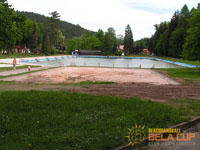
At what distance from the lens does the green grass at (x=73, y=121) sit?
508 cm

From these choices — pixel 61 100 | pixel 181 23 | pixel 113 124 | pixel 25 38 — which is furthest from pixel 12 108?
pixel 25 38

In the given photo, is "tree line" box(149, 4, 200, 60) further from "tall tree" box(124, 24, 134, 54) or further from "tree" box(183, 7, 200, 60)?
"tall tree" box(124, 24, 134, 54)

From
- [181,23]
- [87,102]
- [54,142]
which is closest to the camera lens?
[54,142]

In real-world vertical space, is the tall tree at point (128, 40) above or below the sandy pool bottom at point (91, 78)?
above

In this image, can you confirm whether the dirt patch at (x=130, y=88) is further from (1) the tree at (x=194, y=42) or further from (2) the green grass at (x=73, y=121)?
(1) the tree at (x=194, y=42)

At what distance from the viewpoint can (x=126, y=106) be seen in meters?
8.46

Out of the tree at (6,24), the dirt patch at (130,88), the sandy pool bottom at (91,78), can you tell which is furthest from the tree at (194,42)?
the tree at (6,24)

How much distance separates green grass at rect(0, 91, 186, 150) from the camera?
508 cm

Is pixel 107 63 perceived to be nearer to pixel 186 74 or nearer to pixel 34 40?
pixel 186 74

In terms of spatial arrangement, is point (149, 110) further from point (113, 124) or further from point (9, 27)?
point (9, 27)

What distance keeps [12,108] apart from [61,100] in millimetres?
2232

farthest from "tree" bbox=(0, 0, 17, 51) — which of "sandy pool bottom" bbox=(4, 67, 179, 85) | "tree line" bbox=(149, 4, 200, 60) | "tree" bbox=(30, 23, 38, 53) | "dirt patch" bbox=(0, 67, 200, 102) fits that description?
"tree" bbox=(30, 23, 38, 53)

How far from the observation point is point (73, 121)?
6.53m

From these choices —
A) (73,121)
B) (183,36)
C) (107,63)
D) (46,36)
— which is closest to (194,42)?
(73,121)
